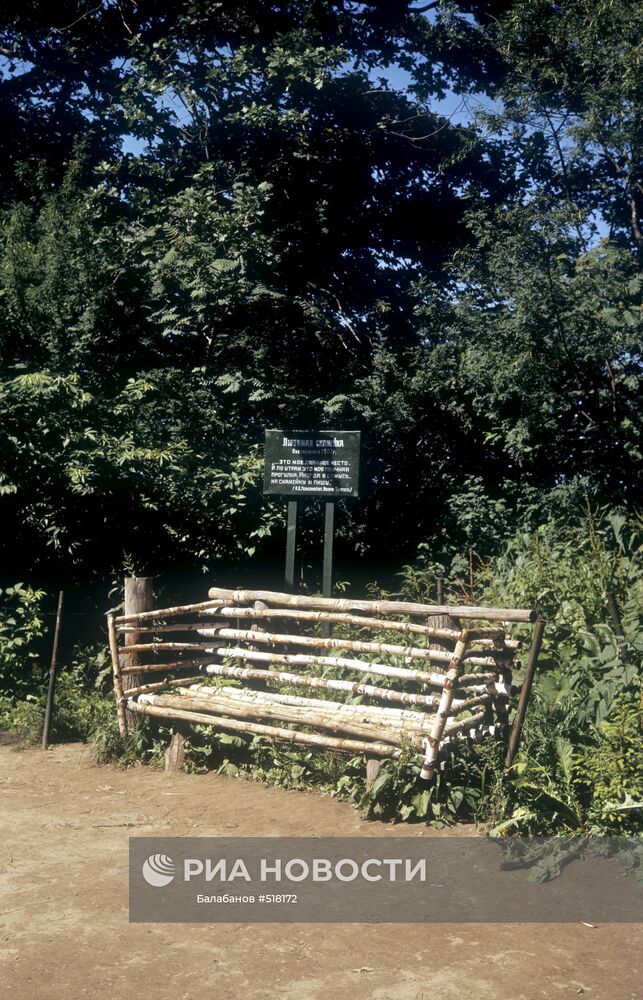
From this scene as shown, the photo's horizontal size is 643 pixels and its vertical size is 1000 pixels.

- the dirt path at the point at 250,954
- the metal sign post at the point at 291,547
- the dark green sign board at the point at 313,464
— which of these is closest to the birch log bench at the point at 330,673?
the metal sign post at the point at 291,547

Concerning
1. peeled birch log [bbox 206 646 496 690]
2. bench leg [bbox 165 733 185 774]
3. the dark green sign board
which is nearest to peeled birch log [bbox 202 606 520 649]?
peeled birch log [bbox 206 646 496 690]

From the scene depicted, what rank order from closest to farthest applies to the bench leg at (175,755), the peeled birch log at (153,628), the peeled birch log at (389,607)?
1. the peeled birch log at (389,607)
2. the bench leg at (175,755)
3. the peeled birch log at (153,628)

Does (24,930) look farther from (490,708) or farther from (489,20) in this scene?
(489,20)

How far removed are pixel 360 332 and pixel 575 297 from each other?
13.8 ft

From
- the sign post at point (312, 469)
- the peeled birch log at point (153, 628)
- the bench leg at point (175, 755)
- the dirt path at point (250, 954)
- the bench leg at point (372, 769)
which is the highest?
the sign post at point (312, 469)

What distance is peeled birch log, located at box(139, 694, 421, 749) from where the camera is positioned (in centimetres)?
556

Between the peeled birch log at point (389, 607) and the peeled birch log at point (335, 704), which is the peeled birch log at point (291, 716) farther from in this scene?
the peeled birch log at point (389, 607)

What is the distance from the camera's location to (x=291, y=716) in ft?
19.8

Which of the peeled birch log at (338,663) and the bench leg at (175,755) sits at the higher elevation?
the peeled birch log at (338,663)

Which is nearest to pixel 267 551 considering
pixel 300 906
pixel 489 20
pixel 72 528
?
pixel 72 528

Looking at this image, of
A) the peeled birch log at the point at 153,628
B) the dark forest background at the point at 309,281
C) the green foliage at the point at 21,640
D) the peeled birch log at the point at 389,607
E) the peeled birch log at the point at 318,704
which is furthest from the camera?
the dark forest background at the point at 309,281

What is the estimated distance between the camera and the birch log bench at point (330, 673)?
5605 mm

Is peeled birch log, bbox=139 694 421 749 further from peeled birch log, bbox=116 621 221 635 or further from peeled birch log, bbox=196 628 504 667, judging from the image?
peeled birch log, bbox=116 621 221 635

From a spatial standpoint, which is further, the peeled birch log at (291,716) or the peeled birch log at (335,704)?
the peeled birch log at (335,704)
